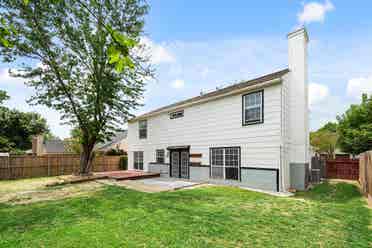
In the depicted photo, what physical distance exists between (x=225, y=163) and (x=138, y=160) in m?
9.67

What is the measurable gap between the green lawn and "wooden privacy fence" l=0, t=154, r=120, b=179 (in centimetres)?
1004

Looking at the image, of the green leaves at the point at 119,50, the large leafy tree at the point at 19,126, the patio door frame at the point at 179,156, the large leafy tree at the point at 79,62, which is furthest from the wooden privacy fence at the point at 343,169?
the large leafy tree at the point at 19,126

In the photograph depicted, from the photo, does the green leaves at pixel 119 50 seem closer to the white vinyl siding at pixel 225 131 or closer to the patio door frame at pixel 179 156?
the white vinyl siding at pixel 225 131

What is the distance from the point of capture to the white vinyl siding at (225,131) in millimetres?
9797

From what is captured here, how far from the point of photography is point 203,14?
11094 millimetres

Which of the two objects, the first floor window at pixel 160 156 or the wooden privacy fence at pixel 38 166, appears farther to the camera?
the first floor window at pixel 160 156

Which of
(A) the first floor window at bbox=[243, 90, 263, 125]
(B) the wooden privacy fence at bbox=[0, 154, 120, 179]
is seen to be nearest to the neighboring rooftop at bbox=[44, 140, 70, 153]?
(B) the wooden privacy fence at bbox=[0, 154, 120, 179]

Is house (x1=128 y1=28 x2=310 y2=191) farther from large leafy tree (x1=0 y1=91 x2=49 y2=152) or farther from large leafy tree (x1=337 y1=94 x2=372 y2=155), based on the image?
large leafy tree (x1=0 y1=91 x2=49 y2=152)

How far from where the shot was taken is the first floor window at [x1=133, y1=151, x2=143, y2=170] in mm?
18734

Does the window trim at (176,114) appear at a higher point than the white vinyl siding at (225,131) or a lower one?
higher

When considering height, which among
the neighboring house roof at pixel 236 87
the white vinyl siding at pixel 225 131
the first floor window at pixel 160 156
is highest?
the neighboring house roof at pixel 236 87

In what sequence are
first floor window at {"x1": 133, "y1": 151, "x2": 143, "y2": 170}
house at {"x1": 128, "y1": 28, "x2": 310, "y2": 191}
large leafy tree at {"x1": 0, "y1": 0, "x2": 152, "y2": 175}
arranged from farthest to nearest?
first floor window at {"x1": 133, "y1": 151, "x2": 143, "y2": 170}
large leafy tree at {"x1": 0, "y1": 0, "x2": 152, "y2": 175}
house at {"x1": 128, "y1": 28, "x2": 310, "y2": 191}

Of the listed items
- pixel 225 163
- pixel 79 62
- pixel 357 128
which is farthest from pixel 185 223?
pixel 357 128

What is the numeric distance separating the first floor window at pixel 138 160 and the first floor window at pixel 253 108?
10.7 meters
